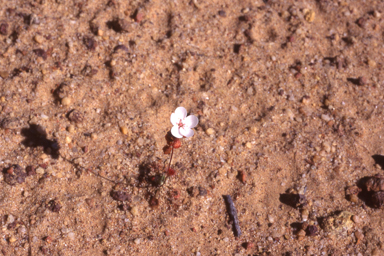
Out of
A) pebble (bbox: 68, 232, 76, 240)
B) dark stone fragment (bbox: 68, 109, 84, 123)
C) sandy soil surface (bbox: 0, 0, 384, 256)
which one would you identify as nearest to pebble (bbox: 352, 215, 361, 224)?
sandy soil surface (bbox: 0, 0, 384, 256)

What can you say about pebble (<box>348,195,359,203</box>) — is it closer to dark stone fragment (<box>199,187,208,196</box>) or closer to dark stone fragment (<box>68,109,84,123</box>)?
dark stone fragment (<box>199,187,208,196</box>)

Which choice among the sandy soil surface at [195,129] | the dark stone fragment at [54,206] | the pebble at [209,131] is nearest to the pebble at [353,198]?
the sandy soil surface at [195,129]

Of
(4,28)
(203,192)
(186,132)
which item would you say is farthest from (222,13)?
(4,28)

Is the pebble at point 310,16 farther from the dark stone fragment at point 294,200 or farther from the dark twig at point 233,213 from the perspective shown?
the dark twig at point 233,213

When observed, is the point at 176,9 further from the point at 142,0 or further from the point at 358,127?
the point at 358,127

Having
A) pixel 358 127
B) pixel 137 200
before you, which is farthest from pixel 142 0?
pixel 358 127
